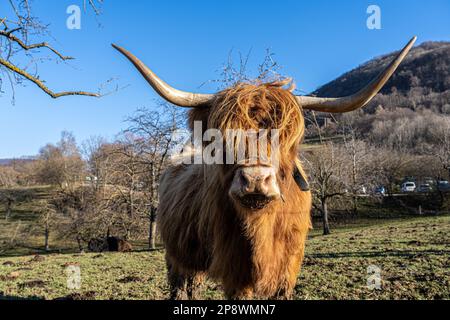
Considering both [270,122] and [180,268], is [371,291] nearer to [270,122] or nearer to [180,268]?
[180,268]

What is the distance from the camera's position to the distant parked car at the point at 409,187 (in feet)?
150

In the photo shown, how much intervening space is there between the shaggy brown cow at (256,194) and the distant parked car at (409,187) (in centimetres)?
4835

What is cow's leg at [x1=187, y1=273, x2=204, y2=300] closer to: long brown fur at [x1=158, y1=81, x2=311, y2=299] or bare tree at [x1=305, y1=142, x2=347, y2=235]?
long brown fur at [x1=158, y1=81, x2=311, y2=299]

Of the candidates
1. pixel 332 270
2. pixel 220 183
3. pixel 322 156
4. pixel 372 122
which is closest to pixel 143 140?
pixel 322 156

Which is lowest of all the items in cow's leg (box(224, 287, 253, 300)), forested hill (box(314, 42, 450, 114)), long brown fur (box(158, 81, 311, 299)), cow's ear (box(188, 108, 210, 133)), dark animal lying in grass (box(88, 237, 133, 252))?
dark animal lying in grass (box(88, 237, 133, 252))

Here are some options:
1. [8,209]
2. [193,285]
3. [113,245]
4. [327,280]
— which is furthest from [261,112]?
[8,209]

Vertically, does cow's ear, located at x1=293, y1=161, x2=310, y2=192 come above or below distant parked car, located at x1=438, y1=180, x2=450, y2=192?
above

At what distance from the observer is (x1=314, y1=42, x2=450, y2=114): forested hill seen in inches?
3478

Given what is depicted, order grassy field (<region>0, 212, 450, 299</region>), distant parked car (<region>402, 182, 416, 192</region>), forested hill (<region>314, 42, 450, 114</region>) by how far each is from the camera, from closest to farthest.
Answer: grassy field (<region>0, 212, 450, 299</region>), distant parked car (<region>402, 182, 416, 192</region>), forested hill (<region>314, 42, 450, 114</region>)

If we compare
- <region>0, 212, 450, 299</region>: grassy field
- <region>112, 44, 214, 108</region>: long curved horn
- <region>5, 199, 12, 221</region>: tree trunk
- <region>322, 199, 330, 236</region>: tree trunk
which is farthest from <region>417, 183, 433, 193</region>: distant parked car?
<region>5, 199, 12, 221</region>: tree trunk

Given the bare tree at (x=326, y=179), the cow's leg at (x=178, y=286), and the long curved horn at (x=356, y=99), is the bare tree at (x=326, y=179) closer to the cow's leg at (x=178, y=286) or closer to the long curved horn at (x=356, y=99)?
the cow's leg at (x=178, y=286)

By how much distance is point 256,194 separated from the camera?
2803mm

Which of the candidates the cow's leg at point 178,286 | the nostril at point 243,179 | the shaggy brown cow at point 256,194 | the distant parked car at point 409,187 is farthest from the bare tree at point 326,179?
the nostril at point 243,179

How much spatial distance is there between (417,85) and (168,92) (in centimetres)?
12283
